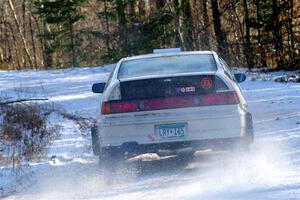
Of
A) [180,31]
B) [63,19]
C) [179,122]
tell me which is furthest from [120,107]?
[63,19]

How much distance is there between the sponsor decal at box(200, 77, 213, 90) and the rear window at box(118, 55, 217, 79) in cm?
28

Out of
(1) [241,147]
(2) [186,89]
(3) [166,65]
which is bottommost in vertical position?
(1) [241,147]

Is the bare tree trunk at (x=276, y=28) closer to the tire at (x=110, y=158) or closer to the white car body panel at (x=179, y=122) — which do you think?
the white car body panel at (x=179, y=122)

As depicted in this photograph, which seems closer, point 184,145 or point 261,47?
point 184,145

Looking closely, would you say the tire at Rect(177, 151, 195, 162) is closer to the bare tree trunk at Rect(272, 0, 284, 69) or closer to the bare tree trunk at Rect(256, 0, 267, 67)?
the bare tree trunk at Rect(256, 0, 267, 67)

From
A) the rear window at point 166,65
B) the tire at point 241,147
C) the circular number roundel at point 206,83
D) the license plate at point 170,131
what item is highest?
the rear window at point 166,65

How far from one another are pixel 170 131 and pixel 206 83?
71 cm

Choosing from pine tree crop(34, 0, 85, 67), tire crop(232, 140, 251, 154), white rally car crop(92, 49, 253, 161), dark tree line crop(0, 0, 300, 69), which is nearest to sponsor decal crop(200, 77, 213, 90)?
white rally car crop(92, 49, 253, 161)

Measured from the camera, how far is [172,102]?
706 centimetres

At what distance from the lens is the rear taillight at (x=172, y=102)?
7043 mm

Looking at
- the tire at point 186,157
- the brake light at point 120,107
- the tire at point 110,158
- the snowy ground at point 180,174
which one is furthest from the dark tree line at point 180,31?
the brake light at point 120,107

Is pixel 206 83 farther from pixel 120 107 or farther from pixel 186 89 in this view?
pixel 120 107

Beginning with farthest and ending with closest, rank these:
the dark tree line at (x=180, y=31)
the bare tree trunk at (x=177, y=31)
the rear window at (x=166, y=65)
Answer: the dark tree line at (x=180, y=31) → the bare tree trunk at (x=177, y=31) → the rear window at (x=166, y=65)

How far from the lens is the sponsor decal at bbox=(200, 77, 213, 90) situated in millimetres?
7113
